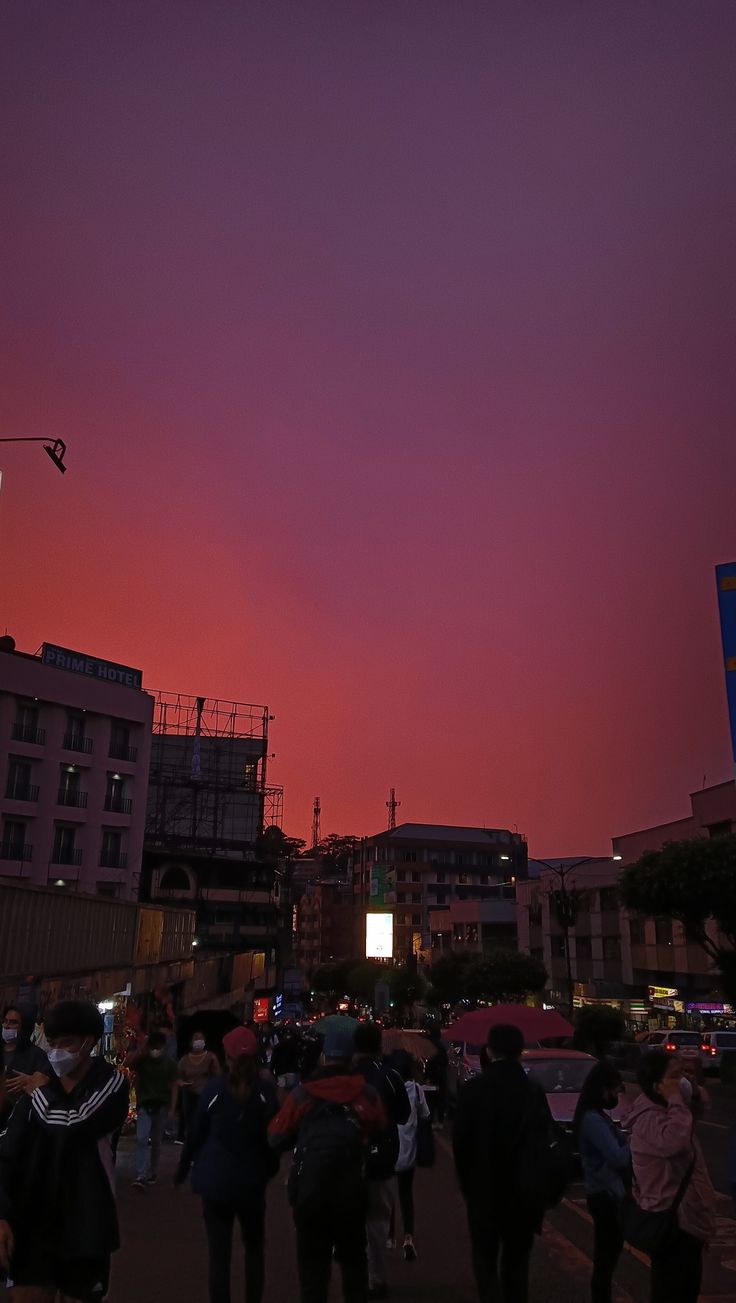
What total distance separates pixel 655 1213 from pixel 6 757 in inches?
2037

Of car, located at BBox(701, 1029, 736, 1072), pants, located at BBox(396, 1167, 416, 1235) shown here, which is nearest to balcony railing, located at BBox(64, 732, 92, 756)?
car, located at BBox(701, 1029, 736, 1072)

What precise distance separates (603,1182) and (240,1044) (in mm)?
2562

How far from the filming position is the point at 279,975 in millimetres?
84625

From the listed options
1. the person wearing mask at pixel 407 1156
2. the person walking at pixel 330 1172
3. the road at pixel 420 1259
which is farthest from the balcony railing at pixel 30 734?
the person walking at pixel 330 1172

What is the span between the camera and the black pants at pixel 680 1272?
16.9ft

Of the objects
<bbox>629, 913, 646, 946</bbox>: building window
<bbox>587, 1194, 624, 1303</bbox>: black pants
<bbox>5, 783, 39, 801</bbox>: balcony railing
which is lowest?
<bbox>587, 1194, 624, 1303</bbox>: black pants

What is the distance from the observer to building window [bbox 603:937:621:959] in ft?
211

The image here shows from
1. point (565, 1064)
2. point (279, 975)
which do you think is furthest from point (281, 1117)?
point (279, 975)

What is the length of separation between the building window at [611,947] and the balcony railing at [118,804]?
32.7 m

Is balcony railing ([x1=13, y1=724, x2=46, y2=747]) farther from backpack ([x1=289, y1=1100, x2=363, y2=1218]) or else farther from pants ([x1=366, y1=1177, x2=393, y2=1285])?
backpack ([x1=289, y1=1100, x2=363, y2=1218])

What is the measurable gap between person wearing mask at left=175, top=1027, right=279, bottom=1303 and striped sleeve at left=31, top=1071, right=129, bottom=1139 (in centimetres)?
156

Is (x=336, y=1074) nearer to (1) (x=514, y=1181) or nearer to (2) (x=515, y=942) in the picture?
(1) (x=514, y=1181)

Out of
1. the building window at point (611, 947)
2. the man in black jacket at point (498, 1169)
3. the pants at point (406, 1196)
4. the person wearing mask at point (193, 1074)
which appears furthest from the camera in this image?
the building window at point (611, 947)

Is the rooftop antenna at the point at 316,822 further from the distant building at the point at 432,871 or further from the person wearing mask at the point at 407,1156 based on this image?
the person wearing mask at the point at 407,1156
